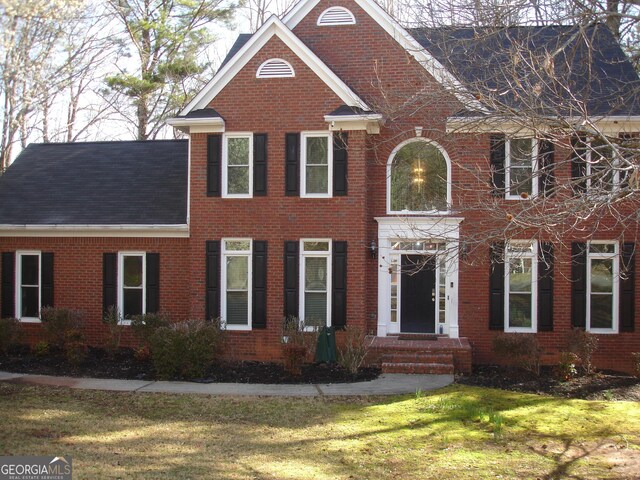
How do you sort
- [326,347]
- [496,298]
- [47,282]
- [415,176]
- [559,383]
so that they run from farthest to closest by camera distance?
[47,282] → [415,176] → [496,298] → [326,347] → [559,383]

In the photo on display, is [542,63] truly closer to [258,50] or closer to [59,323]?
[258,50]

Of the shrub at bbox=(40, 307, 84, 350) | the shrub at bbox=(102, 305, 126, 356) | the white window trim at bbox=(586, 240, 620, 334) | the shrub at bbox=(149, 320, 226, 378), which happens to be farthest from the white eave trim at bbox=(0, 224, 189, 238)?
the white window trim at bbox=(586, 240, 620, 334)

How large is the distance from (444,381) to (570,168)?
5.81m

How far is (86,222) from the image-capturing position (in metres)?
17.1

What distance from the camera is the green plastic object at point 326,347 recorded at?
14945 mm

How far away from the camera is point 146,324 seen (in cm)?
1566

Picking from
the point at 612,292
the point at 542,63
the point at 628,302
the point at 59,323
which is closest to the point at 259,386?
the point at 59,323

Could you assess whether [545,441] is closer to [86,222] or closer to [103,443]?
[103,443]

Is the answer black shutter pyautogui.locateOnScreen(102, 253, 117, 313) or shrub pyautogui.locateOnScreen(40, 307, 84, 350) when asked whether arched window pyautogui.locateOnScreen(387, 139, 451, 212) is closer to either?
black shutter pyautogui.locateOnScreen(102, 253, 117, 313)

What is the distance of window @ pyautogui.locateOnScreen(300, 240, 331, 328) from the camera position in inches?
616

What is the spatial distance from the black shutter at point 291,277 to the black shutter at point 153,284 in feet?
11.5

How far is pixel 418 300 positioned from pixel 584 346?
3.77 meters

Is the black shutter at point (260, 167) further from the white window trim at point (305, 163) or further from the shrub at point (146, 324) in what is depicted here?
the shrub at point (146, 324)

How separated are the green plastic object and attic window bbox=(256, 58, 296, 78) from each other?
5.91 metres
